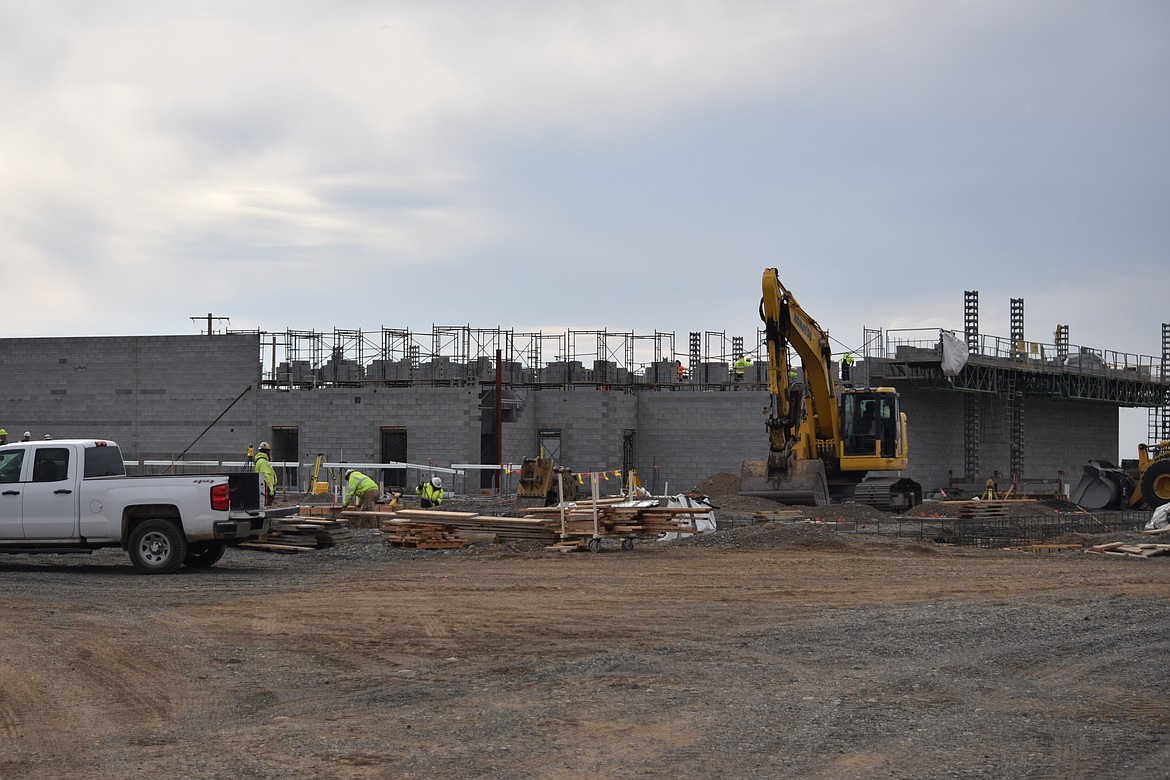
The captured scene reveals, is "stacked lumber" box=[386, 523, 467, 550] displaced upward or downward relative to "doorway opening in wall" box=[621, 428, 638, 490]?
downward

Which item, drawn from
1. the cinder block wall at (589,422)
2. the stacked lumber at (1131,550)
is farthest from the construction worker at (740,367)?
the stacked lumber at (1131,550)

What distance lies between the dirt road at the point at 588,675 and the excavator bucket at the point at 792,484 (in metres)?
10.2

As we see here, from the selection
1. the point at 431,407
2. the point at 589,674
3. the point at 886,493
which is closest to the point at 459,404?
the point at 431,407

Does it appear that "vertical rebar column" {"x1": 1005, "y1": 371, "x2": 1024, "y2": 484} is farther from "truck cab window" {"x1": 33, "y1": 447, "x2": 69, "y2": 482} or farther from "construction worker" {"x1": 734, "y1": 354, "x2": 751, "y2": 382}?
"truck cab window" {"x1": 33, "y1": 447, "x2": 69, "y2": 482}

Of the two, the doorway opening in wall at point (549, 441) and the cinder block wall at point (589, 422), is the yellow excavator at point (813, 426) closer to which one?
the cinder block wall at point (589, 422)

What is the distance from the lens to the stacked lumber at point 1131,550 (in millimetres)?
19172

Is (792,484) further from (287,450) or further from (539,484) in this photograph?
(287,450)

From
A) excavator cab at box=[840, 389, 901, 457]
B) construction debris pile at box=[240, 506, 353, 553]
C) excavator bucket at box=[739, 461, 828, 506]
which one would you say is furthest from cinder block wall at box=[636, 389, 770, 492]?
construction debris pile at box=[240, 506, 353, 553]

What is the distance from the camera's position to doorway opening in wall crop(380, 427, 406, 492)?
41.2 meters

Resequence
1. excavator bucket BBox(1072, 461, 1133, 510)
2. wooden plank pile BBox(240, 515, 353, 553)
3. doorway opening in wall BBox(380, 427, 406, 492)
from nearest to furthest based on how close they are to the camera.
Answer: wooden plank pile BBox(240, 515, 353, 553)
excavator bucket BBox(1072, 461, 1133, 510)
doorway opening in wall BBox(380, 427, 406, 492)

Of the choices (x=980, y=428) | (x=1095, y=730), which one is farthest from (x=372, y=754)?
(x=980, y=428)

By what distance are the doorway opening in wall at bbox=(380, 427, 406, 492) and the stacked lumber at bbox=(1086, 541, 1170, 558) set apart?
25.4 m

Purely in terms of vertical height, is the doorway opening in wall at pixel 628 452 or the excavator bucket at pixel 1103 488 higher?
the doorway opening in wall at pixel 628 452

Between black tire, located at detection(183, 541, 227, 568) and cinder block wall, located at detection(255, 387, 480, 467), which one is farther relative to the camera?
cinder block wall, located at detection(255, 387, 480, 467)
